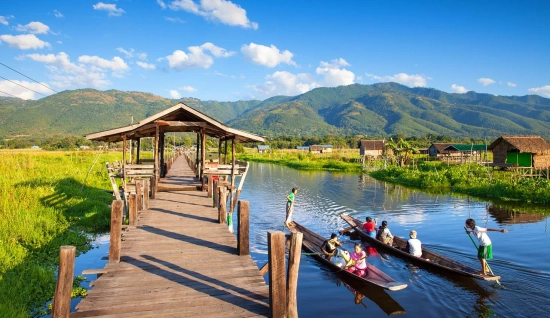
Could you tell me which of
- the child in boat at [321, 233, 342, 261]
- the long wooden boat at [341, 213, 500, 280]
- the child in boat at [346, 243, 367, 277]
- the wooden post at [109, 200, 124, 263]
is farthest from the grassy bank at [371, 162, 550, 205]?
the wooden post at [109, 200, 124, 263]

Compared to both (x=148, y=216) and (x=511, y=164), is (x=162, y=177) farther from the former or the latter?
(x=511, y=164)

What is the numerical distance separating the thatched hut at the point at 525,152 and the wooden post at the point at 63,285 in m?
38.7

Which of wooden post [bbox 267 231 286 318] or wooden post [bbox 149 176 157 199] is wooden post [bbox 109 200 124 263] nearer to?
wooden post [bbox 267 231 286 318]

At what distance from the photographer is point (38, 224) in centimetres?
1252

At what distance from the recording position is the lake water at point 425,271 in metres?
Result: 8.85

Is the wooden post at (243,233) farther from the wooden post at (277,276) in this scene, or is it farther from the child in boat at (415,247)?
the child in boat at (415,247)

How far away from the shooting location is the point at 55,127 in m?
132

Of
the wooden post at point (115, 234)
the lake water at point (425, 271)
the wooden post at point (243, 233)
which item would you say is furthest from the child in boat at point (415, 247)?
the wooden post at point (115, 234)

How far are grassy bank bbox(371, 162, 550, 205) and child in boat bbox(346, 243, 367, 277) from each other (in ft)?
63.4

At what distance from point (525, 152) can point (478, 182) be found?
1062 centimetres

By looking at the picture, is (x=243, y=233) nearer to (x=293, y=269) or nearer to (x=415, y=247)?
(x=293, y=269)

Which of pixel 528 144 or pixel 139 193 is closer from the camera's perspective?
pixel 139 193

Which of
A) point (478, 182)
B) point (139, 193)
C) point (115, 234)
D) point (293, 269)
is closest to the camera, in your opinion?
point (293, 269)

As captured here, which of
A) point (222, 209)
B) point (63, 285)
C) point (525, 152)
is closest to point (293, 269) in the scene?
point (63, 285)
